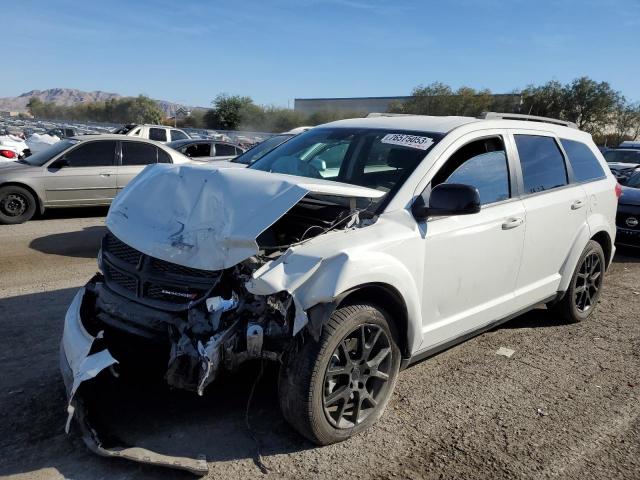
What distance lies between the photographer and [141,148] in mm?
10977

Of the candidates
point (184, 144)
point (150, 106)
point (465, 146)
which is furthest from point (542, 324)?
point (150, 106)

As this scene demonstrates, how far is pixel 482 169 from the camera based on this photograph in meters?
4.15

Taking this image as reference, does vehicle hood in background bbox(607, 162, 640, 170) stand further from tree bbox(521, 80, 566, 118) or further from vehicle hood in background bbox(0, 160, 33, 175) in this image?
tree bbox(521, 80, 566, 118)

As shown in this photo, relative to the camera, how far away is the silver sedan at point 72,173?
9609 mm

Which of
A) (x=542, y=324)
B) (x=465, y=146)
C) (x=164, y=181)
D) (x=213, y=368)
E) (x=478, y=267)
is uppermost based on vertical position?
(x=465, y=146)

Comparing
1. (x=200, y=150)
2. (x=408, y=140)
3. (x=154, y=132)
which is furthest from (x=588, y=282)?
(x=154, y=132)

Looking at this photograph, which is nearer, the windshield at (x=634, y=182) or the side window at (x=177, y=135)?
the windshield at (x=634, y=182)

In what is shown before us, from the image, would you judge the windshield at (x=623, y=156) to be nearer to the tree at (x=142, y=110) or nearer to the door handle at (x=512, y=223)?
the door handle at (x=512, y=223)

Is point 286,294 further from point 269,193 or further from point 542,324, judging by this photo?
point 542,324

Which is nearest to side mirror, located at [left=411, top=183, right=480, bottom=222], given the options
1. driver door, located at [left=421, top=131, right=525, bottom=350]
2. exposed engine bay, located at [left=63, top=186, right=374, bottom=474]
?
driver door, located at [left=421, top=131, right=525, bottom=350]

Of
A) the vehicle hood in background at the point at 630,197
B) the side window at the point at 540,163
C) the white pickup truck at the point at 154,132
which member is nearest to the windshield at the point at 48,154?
the side window at the point at 540,163

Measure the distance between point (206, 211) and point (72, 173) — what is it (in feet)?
25.7

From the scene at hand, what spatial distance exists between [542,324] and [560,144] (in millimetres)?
1790

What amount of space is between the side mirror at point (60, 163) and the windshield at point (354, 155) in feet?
22.2
